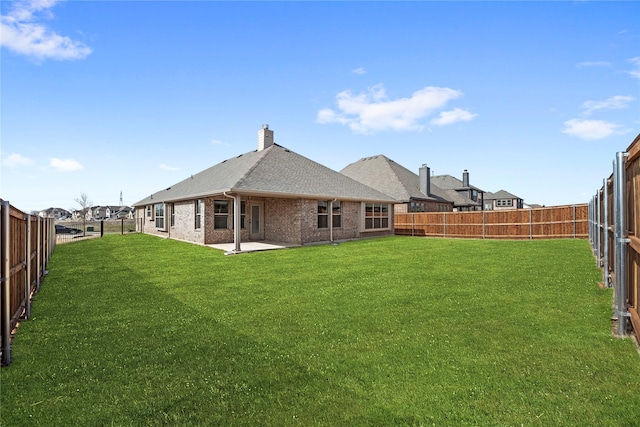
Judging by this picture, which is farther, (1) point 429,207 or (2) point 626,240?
(1) point 429,207

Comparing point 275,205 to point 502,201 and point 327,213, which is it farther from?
point 502,201

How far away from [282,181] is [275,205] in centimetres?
172

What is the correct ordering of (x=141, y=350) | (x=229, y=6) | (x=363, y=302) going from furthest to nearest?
(x=229, y=6)
(x=363, y=302)
(x=141, y=350)

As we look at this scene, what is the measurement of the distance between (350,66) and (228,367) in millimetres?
12285

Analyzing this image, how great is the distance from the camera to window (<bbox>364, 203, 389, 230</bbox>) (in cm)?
2133

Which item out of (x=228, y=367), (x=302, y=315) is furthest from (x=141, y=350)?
(x=302, y=315)

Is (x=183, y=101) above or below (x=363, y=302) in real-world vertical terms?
above

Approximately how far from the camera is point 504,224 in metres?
19.7

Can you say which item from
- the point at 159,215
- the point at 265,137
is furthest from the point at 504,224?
the point at 159,215

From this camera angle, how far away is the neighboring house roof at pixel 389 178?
30.0 meters

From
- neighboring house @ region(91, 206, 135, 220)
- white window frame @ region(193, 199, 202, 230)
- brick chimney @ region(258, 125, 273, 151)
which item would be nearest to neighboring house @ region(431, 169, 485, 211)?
brick chimney @ region(258, 125, 273, 151)

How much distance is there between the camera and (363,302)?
6.05 m

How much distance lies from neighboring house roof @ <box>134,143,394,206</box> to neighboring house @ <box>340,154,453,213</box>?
7848 mm

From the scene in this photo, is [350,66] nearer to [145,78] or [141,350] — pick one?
[145,78]
